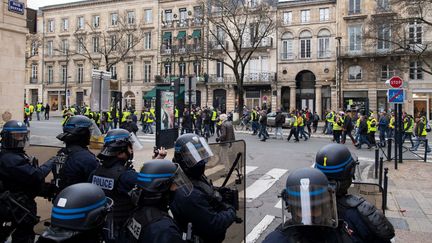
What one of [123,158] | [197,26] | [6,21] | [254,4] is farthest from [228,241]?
[197,26]

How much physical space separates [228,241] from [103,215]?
6.79ft

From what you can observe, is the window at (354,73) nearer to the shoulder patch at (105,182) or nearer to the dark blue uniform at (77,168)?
the dark blue uniform at (77,168)

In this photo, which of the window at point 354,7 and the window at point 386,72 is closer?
the window at point 386,72

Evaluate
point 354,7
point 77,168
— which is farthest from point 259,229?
point 354,7

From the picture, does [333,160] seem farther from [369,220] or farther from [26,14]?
[26,14]

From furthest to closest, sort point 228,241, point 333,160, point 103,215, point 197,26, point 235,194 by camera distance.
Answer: point 197,26 → point 228,241 → point 235,194 → point 333,160 → point 103,215

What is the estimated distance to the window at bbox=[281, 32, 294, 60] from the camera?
41469 millimetres

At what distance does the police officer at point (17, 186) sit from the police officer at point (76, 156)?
279 mm

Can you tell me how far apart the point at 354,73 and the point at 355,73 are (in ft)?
0.33

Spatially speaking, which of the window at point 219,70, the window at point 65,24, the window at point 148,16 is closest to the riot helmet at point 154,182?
the window at point 219,70

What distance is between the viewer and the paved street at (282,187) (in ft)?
19.8

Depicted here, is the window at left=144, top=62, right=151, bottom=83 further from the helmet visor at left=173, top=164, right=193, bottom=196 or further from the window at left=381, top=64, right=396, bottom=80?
the helmet visor at left=173, top=164, right=193, bottom=196

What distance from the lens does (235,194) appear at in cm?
336

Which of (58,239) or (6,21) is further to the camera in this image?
(6,21)
